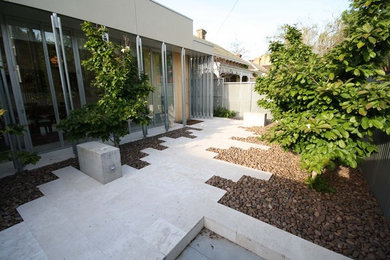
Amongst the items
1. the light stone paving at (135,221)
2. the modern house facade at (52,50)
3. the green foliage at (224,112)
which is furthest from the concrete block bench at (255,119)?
the light stone paving at (135,221)

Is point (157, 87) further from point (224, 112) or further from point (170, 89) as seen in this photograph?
point (224, 112)

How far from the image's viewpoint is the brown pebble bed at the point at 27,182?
255cm

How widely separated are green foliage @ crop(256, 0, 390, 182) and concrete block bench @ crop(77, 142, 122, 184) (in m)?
2.98

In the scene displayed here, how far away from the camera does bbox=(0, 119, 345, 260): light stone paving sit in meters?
1.94

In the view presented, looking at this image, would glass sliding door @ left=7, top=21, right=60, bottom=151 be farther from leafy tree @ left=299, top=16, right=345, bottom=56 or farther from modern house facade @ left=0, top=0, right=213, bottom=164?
leafy tree @ left=299, top=16, right=345, bottom=56

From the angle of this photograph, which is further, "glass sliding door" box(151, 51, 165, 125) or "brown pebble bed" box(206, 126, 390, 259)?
"glass sliding door" box(151, 51, 165, 125)

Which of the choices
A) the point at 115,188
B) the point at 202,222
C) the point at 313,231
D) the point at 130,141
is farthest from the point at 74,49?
→ the point at 313,231

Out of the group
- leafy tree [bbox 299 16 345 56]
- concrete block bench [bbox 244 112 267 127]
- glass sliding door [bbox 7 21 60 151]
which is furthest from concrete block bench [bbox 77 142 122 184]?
leafy tree [bbox 299 16 345 56]

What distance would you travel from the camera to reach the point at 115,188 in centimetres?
317

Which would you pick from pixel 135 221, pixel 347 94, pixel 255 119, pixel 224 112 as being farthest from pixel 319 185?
pixel 224 112

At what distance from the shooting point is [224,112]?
10.5 m

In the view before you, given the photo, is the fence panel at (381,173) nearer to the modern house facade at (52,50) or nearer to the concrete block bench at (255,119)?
the concrete block bench at (255,119)

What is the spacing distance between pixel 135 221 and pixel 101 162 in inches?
55.4

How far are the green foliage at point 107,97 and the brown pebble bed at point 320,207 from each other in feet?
8.37
